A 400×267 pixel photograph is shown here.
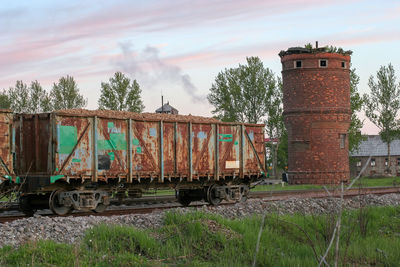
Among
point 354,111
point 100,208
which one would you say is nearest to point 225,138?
point 100,208

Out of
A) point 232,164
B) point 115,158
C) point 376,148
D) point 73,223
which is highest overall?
point 376,148

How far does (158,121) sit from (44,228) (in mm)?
7063

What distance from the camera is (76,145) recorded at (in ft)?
49.2

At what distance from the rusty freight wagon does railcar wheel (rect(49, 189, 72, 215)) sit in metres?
0.03

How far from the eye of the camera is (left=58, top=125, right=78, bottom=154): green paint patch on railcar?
14688 millimetres

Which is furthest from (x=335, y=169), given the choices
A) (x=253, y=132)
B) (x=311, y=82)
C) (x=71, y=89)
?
(x=71, y=89)

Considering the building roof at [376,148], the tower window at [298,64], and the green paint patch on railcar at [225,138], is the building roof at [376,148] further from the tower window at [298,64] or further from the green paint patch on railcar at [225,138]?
the green paint patch on railcar at [225,138]

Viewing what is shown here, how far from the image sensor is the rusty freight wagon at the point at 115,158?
14867mm

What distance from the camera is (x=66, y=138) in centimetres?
1483

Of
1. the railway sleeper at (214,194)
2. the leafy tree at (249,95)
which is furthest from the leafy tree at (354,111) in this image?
the railway sleeper at (214,194)

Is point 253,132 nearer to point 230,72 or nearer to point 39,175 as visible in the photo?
point 39,175

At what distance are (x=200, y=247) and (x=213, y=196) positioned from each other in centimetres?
970

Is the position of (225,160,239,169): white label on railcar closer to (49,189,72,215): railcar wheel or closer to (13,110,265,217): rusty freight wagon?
(13,110,265,217): rusty freight wagon

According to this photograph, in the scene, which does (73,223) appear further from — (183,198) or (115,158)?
(183,198)
